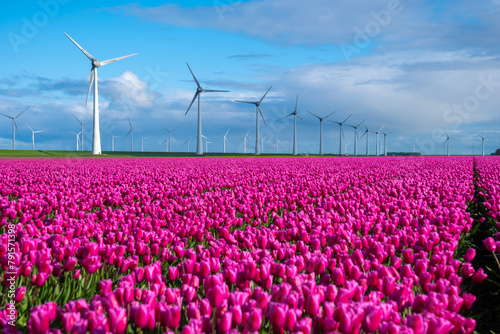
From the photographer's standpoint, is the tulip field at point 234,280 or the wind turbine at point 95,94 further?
the wind turbine at point 95,94

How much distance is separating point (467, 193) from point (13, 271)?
38.3 feet

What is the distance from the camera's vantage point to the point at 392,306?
3.16m

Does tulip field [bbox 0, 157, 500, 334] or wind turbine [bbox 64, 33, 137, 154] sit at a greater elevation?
wind turbine [bbox 64, 33, 137, 154]

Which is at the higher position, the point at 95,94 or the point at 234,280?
the point at 95,94

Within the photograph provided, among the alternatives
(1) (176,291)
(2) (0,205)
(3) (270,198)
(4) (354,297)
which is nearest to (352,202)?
(3) (270,198)

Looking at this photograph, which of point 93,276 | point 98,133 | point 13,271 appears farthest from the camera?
point 98,133

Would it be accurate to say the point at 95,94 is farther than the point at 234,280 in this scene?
Yes

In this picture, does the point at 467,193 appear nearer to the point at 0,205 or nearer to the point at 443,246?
the point at 443,246

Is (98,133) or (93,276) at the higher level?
(98,133)

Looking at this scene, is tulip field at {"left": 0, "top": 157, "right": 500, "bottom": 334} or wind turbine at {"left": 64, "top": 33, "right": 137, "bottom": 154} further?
wind turbine at {"left": 64, "top": 33, "right": 137, "bottom": 154}

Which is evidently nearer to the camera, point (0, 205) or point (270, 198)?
point (0, 205)

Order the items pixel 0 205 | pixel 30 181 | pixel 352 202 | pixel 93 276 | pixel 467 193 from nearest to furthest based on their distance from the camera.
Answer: pixel 93 276
pixel 0 205
pixel 352 202
pixel 467 193
pixel 30 181

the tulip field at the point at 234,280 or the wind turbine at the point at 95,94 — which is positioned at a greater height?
the wind turbine at the point at 95,94

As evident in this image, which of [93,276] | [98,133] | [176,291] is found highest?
[98,133]
